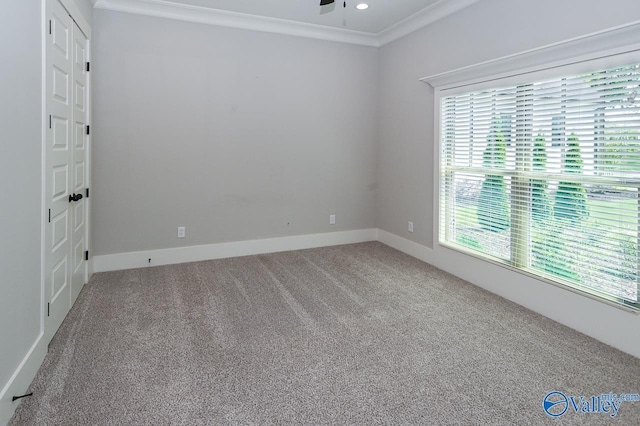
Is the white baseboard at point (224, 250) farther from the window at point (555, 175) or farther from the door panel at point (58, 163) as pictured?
the window at point (555, 175)

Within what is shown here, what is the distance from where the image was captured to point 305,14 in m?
4.24

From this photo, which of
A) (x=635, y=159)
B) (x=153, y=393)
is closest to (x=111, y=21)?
(x=153, y=393)

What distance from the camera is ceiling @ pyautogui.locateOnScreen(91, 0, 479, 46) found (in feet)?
12.7

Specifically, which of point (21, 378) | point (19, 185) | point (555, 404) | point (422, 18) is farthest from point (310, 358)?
point (422, 18)

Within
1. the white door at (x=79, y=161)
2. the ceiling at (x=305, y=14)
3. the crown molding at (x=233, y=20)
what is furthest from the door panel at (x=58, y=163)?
the ceiling at (x=305, y=14)

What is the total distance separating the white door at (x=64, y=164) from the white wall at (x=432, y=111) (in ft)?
11.0

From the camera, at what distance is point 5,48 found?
5.74ft

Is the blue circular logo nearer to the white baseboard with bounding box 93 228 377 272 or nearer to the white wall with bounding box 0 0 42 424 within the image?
the white wall with bounding box 0 0 42 424

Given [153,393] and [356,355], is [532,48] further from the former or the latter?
[153,393]

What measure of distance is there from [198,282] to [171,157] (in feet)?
4.75

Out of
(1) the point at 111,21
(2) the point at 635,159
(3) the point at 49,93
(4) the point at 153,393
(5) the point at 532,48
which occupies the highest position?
(1) the point at 111,21

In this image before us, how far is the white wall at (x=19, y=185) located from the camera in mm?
1748

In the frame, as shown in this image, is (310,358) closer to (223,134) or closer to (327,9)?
(223,134)

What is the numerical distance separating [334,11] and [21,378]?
415 cm
